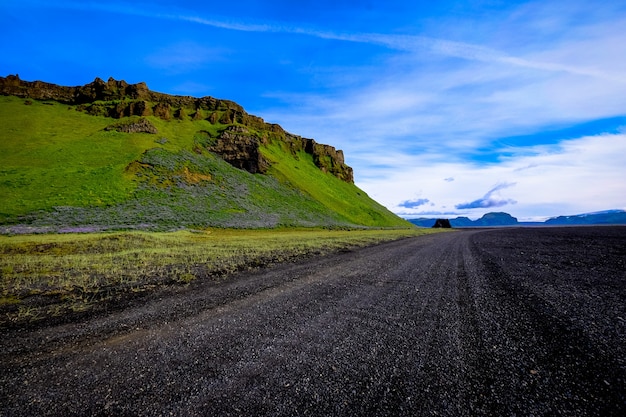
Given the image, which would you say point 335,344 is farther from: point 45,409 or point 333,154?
point 333,154

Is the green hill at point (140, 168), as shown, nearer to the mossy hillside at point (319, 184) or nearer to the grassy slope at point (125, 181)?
the grassy slope at point (125, 181)

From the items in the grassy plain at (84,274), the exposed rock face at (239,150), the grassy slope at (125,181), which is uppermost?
the exposed rock face at (239,150)

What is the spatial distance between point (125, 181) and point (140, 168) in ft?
19.7

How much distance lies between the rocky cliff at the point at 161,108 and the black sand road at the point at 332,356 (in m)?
80.8

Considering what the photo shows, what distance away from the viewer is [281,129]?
429 feet

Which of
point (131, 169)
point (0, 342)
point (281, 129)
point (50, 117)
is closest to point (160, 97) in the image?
point (50, 117)

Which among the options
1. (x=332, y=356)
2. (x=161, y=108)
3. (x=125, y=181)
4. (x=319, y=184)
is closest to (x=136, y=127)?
(x=161, y=108)

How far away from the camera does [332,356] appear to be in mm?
4656

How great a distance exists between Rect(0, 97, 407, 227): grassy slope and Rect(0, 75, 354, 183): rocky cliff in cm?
453

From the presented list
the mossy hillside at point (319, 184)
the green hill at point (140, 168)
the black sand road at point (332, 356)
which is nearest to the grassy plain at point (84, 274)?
Answer: the black sand road at point (332, 356)

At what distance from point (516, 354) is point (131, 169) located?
67.6m

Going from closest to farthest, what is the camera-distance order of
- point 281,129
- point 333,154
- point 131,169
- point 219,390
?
point 219,390 < point 131,169 < point 281,129 < point 333,154

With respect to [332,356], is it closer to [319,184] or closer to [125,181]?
[125,181]

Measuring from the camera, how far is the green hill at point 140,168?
43188 mm
